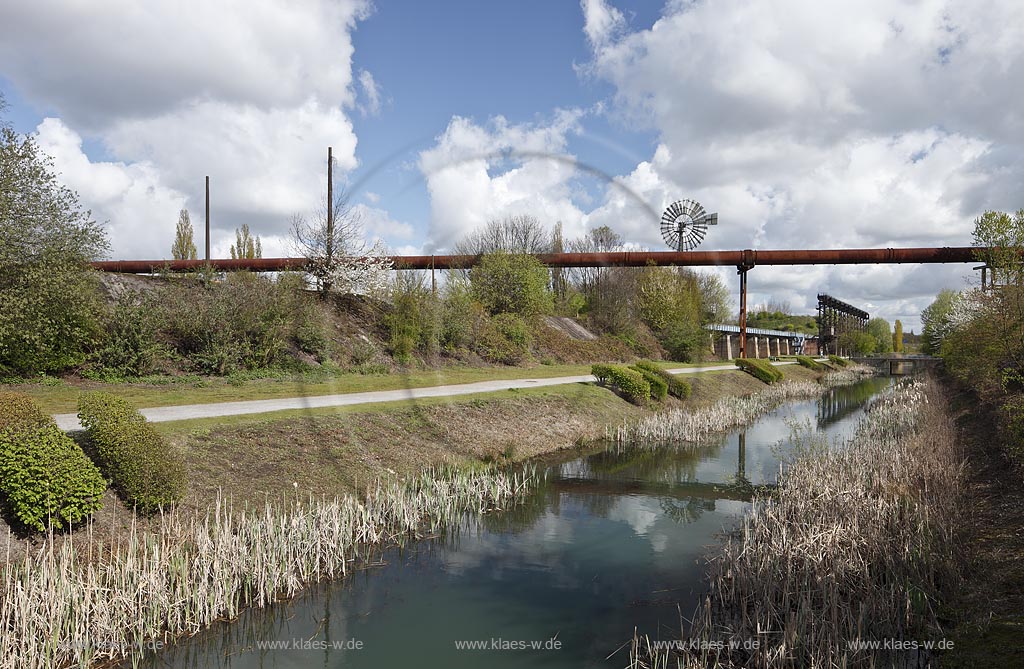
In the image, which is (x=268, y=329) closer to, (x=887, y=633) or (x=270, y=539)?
(x=270, y=539)

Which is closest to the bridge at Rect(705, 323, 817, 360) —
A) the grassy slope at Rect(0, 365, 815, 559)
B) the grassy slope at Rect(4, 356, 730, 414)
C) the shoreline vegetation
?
the grassy slope at Rect(4, 356, 730, 414)

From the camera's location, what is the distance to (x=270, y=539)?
10859mm

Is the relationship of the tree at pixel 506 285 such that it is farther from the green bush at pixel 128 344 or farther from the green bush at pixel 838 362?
the green bush at pixel 838 362

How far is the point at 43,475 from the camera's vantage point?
986 cm

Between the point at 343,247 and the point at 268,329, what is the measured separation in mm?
10639

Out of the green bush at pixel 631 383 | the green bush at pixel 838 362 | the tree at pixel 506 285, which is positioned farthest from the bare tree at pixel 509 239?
the green bush at pixel 838 362

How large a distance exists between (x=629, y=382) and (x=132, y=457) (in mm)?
24071

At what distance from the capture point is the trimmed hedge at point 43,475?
31.8 feet

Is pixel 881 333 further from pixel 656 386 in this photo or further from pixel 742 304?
pixel 656 386

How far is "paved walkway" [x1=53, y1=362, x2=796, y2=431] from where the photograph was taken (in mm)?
16734

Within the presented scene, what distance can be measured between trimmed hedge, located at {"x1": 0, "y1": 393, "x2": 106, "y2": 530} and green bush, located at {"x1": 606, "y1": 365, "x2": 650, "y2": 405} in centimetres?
2454


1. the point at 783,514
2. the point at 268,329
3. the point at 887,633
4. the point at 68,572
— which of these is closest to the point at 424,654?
the point at 68,572

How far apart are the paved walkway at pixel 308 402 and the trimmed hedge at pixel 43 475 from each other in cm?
390

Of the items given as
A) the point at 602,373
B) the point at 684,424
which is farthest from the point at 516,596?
the point at 602,373
